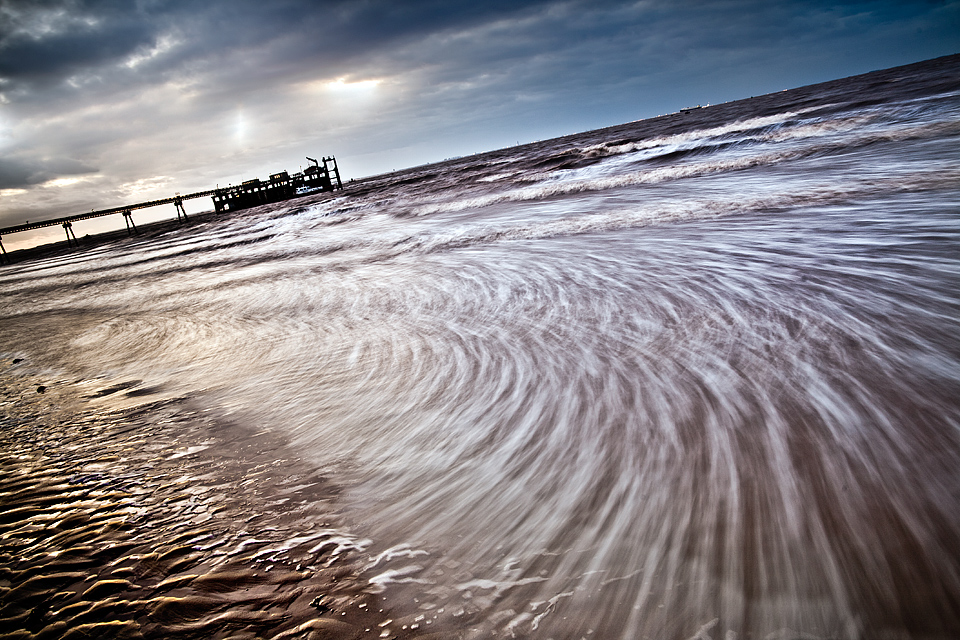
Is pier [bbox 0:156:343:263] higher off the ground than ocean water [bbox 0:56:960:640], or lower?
higher

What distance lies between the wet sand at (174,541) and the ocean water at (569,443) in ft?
0.04

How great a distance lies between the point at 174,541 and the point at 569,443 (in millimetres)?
1251

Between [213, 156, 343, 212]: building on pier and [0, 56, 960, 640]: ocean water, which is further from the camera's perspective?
[213, 156, 343, 212]: building on pier

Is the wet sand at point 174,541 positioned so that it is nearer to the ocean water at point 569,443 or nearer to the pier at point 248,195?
the ocean water at point 569,443

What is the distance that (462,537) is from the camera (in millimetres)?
1149

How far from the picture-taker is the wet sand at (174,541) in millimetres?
999

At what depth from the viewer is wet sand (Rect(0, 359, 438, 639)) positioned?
100 cm

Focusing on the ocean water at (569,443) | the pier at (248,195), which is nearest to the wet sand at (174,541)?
the ocean water at (569,443)

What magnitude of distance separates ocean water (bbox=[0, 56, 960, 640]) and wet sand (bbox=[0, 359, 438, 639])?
11 mm

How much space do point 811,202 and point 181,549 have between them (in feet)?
17.3

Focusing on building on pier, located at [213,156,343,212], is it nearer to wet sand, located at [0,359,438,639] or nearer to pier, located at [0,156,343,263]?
pier, located at [0,156,343,263]

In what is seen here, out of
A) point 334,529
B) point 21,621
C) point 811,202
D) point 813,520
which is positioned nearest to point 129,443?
point 21,621

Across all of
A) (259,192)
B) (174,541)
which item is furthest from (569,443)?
(259,192)

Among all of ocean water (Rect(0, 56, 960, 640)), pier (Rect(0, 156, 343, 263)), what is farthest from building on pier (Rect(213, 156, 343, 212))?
ocean water (Rect(0, 56, 960, 640))
